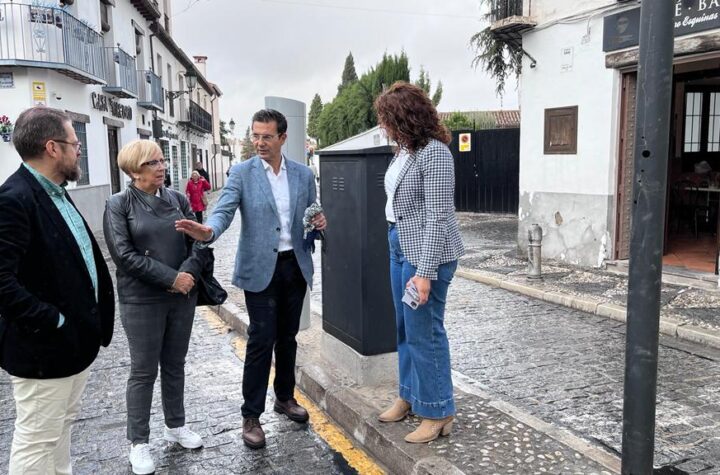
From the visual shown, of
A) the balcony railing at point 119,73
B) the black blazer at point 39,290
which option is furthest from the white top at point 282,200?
the balcony railing at point 119,73

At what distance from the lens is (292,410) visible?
4.06 metres

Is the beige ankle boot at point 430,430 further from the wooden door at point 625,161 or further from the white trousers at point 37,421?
the wooden door at point 625,161

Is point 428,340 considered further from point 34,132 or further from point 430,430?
point 34,132

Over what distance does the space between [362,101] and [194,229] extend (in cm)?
→ 4408

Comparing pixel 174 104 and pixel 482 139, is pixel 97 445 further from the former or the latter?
pixel 174 104

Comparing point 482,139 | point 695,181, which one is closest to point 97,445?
point 695,181

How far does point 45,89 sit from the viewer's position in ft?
45.5

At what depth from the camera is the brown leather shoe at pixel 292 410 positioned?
4.03 metres

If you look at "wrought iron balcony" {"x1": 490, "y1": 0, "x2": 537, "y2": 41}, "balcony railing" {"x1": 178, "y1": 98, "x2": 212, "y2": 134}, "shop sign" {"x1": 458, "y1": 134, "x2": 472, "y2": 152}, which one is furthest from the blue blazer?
"balcony railing" {"x1": 178, "y1": 98, "x2": 212, "y2": 134}

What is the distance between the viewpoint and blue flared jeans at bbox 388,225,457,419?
10.7 ft

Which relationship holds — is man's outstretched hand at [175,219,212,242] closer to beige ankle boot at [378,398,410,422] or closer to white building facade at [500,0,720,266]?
beige ankle boot at [378,398,410,422]

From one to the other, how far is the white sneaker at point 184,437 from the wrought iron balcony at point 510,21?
8.29 metres

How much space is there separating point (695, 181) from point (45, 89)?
46.1 feet

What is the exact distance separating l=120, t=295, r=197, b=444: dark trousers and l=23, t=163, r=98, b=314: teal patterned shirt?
2.07 ft
